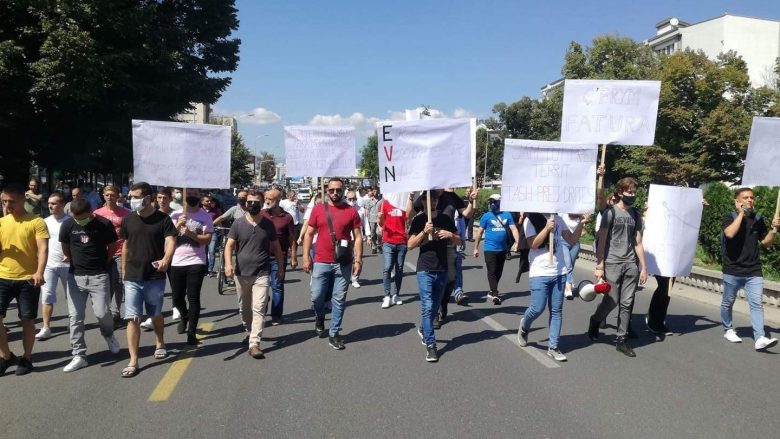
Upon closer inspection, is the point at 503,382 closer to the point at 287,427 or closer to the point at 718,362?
the point at 287,427

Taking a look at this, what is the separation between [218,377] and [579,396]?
3201 millimetres

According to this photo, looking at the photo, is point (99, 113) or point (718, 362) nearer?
point (718, 362)

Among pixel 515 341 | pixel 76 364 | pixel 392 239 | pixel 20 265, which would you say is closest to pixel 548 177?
pixel 515 341

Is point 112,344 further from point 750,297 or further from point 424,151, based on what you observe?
point 750,297

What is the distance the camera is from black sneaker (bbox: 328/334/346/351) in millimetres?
6672

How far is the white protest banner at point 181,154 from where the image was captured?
6.98 meters

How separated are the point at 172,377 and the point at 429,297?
8.54 ft

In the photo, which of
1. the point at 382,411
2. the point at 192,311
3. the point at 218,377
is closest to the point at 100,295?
the point at 192,311

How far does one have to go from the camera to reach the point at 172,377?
565 centimetres

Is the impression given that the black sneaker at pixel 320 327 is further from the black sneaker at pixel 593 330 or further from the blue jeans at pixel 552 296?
the black sneaker at pixel 593 330

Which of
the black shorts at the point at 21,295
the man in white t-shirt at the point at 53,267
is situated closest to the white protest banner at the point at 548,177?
the black shorts at the point at 21,295

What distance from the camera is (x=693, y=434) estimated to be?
430 centimetres

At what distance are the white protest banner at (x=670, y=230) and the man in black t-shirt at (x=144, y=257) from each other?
5387 millimetres

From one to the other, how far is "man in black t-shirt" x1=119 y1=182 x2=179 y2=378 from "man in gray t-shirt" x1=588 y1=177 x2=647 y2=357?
4.54m
